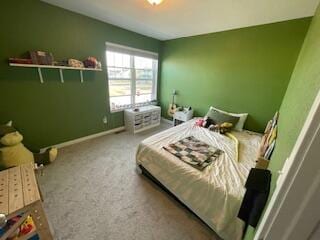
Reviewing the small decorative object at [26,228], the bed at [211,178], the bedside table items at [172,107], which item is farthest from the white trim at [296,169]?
the bedside table items at [172,107]

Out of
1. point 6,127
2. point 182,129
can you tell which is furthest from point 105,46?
point 182,129

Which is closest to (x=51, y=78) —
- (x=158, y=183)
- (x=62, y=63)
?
(x=62, y=63)

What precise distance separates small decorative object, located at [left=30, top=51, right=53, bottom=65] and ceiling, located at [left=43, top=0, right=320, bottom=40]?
0.79 metres

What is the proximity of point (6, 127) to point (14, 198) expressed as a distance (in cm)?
145

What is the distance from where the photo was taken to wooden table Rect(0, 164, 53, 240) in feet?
3.05

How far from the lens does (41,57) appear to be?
84.7 inches

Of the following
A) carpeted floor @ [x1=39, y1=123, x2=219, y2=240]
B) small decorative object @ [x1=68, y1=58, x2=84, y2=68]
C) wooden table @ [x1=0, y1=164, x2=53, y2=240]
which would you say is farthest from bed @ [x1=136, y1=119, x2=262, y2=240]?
small decorative object @ [x1=68, y1=58, x2=84, y2=68]

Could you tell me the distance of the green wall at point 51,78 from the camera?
2027mm

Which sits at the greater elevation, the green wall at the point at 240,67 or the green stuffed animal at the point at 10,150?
the green wall at the point at 240,67

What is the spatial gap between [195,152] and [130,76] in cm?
264

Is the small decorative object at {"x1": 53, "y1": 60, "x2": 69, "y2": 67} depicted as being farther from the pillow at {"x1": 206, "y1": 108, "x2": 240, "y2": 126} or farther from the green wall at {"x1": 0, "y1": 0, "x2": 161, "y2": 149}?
the pillow at {"x1": 206, "y1": 108, "x2": 240, "y2": 126}

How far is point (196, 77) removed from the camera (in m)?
3.56

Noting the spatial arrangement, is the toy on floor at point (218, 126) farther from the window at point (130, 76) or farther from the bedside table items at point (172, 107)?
the window at point (130, 76)

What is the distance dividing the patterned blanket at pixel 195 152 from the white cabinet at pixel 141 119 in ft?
5.36
